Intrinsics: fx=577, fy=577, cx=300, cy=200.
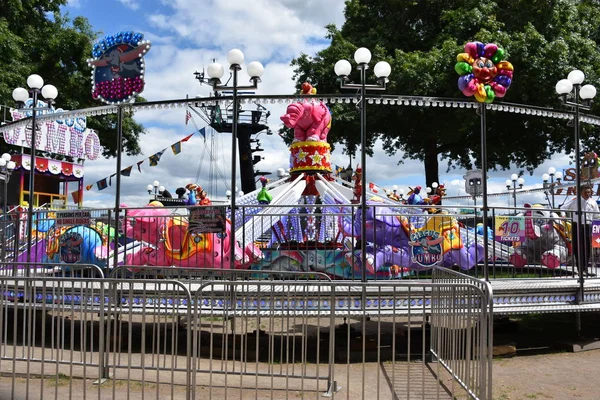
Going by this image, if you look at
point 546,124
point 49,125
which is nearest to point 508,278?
point 49,125

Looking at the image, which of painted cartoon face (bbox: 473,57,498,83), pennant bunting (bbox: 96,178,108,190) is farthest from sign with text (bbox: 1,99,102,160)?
painted cartoon face (bbox: 473,57,498,83)

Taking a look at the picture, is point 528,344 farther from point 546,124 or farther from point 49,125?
point 546,124

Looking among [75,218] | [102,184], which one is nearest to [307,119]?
[75,218]

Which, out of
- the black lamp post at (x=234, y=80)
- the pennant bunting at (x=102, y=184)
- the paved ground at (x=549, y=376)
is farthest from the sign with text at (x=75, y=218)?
the pennant bunting at (x=102, y=184)

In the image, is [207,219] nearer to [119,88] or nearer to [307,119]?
[119,88]

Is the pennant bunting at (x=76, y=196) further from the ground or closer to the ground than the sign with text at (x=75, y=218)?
further from the ground

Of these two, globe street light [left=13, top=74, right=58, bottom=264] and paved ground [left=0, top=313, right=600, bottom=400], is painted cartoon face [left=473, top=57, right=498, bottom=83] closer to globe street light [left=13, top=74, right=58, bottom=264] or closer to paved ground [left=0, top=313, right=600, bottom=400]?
paved ground [left=0, top=313, right=600, bottom=400]

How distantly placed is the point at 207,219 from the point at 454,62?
16593mm

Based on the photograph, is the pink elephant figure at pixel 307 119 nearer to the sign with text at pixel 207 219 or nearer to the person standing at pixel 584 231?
the sign with text at pixel 207 219

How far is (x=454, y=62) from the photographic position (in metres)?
22.5

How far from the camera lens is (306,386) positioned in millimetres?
6762

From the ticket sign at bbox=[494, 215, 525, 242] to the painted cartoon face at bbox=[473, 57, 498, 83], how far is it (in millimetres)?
2290

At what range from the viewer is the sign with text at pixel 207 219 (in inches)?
340

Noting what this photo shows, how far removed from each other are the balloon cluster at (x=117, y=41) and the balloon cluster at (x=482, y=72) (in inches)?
194
